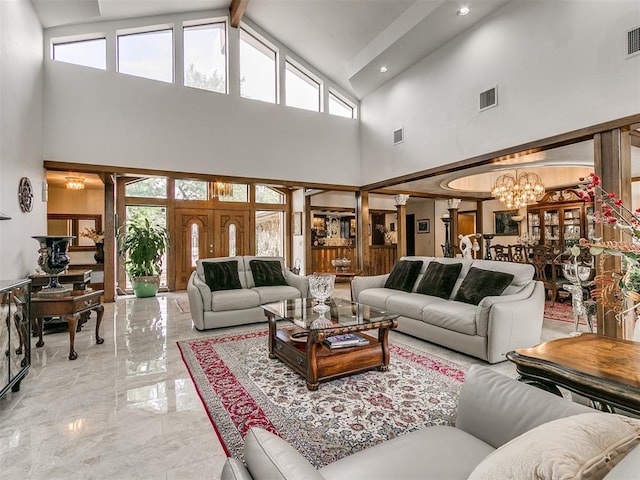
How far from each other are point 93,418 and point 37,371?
4.30 ft

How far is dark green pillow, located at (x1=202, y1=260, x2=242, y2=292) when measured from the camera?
468 centimetres

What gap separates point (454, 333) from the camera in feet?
11.2

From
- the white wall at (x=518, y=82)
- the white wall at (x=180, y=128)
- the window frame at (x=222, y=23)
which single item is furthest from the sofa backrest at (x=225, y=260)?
the white wall at (x=518, y=82)

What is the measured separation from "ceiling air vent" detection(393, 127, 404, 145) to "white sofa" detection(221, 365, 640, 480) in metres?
5.68

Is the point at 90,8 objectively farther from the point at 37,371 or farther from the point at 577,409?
the point at 577,409

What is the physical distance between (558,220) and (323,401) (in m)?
8.57

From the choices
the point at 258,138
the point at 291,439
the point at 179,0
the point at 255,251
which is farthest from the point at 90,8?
the point at 291,439

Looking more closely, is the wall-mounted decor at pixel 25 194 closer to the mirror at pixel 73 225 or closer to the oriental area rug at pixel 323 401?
the oriental area rug at pixel 323 401

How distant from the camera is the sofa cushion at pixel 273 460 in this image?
2.60ft

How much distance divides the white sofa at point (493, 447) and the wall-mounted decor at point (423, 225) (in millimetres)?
10117

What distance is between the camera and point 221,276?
4754 mm

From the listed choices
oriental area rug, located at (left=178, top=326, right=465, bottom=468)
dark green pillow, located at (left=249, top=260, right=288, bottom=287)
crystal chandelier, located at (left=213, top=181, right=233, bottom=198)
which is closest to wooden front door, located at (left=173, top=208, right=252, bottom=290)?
crystal chandelier, located at (left=213, top=181, right=233, bottom=198)

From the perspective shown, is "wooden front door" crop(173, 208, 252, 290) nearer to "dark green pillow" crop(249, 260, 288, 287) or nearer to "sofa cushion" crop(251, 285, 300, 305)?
"dark green pillow" crop(249, 260, 288, 287)

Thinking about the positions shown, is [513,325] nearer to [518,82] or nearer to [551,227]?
[518,82]
